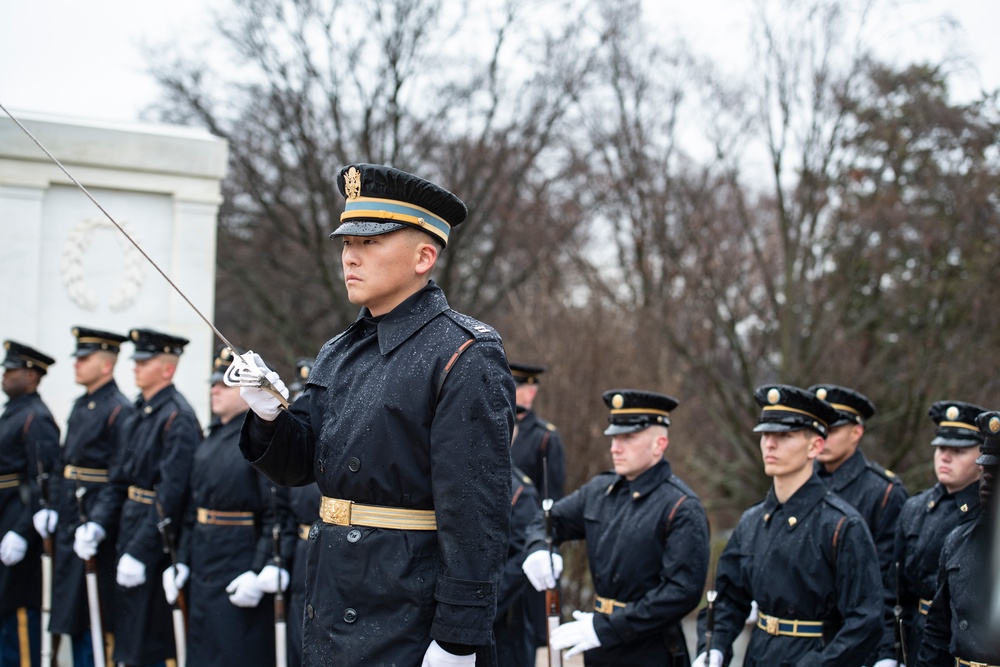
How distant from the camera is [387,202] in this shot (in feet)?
12.0

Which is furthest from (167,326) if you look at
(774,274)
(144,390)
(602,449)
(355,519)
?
(774,274)

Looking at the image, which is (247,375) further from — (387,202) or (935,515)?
(935,515)

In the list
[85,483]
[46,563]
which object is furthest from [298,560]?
[46,563]

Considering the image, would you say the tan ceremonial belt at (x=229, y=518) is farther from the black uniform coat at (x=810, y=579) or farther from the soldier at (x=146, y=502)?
the black uniform coat at (x=810, y=579)

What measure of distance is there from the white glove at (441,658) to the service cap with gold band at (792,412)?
7.88ft

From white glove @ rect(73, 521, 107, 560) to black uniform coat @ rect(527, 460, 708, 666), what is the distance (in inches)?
145

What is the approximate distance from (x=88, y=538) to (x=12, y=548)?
3.38 feet

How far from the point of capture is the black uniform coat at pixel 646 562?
5281 mm

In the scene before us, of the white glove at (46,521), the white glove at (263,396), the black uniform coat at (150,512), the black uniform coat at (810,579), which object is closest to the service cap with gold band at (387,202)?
the white glove at (263,396)

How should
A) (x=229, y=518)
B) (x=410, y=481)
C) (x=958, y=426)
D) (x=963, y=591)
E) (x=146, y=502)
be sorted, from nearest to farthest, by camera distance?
1. (x=410, y=481)
2. (x=963, y=591)
3. (x=958, y=426)
4. (x=229, y=518)
5. (x=146, y=502)

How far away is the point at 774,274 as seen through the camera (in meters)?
19.8

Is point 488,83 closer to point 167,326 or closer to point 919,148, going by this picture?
point 919,148

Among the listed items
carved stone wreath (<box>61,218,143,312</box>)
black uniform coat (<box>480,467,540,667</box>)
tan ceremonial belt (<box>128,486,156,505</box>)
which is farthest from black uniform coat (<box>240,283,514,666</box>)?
carved stone wreath (<box>61,218,143,312</box>)

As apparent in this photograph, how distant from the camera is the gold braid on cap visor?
3.63 m
